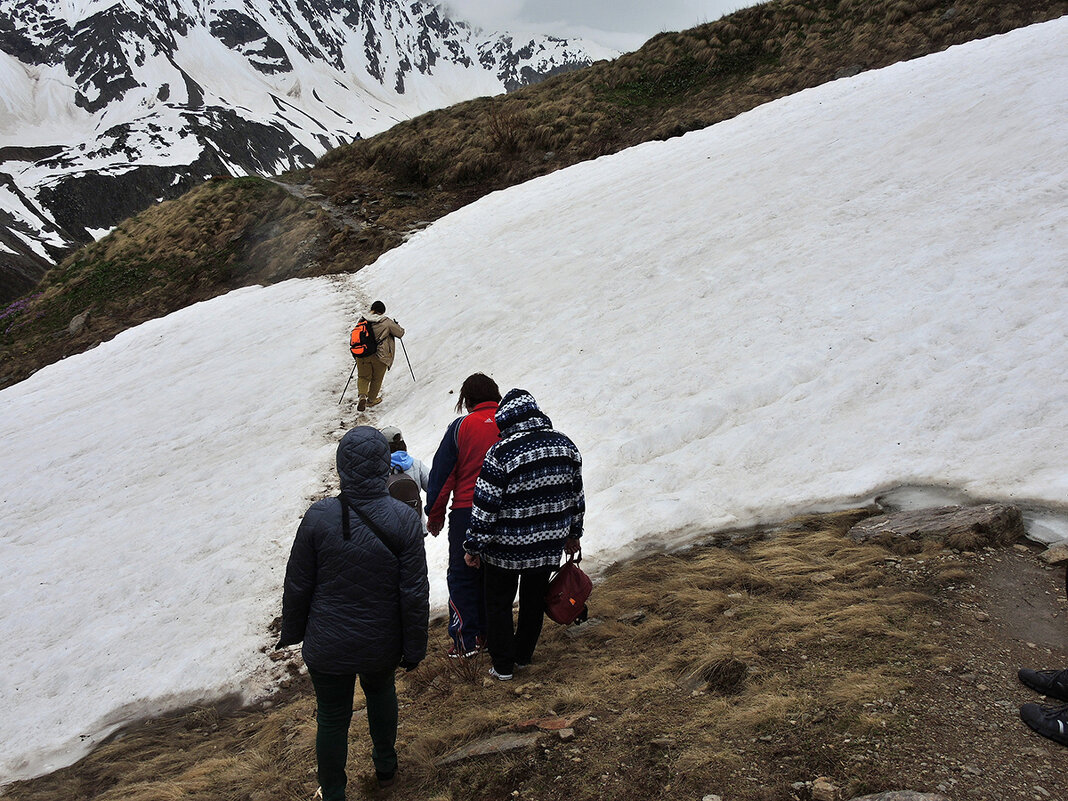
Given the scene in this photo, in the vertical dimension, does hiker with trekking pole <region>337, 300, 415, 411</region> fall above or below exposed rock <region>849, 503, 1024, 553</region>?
above

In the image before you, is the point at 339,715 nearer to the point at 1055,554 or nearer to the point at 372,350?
the point at 1055,554

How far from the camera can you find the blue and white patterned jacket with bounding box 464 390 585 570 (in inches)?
160

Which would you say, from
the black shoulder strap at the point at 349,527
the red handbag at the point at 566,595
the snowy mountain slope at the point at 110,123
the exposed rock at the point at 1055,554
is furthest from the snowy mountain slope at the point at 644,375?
the snowy mountain slope at the point at 110,123

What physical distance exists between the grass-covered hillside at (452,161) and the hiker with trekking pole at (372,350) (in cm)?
869

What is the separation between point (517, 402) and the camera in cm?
418

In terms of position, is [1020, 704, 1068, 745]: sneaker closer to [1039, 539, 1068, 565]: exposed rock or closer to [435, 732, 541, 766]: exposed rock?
[1039, 539, 1068, 565]: exposed rock

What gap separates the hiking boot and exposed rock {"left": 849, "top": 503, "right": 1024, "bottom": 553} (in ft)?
5.69

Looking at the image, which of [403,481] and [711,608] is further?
[403,481]

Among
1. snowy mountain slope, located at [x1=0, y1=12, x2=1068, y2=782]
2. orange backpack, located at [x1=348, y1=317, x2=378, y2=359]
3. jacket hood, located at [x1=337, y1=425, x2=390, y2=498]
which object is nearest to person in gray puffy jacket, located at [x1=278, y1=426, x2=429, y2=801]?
jacket hood, located at [x1=337, y1=425, x2=390, y2=498]

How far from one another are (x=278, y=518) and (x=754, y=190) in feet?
38.4

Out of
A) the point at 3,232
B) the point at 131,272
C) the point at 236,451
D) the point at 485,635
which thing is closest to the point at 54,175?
the point at 3,232

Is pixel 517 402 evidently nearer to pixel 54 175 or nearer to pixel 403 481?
pixel 403 481

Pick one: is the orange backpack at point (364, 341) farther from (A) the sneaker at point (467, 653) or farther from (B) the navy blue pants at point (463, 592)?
(A) the sneaker at point (467, 653)

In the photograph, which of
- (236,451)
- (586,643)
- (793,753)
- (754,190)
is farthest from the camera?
(754,190)
